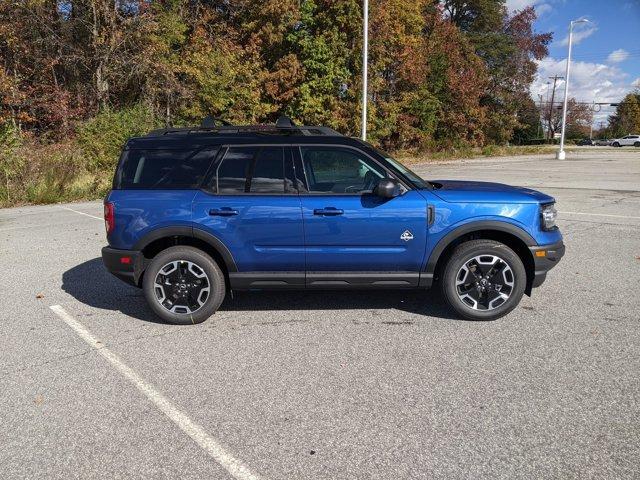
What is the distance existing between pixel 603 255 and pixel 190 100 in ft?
73.1

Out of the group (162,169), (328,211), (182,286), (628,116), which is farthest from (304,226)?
(628,116)

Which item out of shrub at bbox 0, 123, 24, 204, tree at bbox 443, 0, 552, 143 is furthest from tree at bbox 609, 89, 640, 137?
shrub at bbox 0, 123, 24, 204

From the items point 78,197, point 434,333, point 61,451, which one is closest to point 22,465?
point 61,451

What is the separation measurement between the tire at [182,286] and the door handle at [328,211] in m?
1.09

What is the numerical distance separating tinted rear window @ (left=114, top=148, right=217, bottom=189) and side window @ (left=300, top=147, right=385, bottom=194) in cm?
94

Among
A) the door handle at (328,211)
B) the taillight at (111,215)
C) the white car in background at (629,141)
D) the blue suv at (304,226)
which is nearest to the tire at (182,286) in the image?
the blue suv at (304,226)

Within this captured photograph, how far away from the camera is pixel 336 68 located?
29.5m

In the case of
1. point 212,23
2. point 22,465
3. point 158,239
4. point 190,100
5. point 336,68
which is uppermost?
point 212,23

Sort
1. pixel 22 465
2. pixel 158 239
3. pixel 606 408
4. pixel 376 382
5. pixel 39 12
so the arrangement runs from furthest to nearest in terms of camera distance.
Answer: pixel 39 12 → pixel 158 239 → pixel 376 382 → pixel 606 408 → pixel 22 465

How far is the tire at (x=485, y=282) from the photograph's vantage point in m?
4.77

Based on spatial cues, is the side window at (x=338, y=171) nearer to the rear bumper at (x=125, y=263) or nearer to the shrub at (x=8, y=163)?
the rear bumper at (x=125, y=263)

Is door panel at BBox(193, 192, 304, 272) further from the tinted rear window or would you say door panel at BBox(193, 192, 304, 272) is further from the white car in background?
the white car in background

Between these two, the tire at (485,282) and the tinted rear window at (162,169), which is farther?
the tinted rear window at (162,169)

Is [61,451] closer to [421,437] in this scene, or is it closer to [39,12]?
[421,437]
